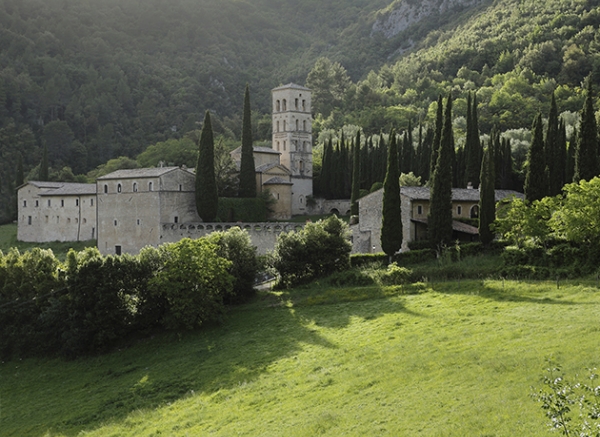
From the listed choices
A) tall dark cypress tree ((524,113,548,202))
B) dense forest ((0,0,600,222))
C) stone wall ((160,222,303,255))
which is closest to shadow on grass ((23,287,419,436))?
tall dark cypress tree ((524,113,548,202))

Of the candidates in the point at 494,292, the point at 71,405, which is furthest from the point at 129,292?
the point at 494,292

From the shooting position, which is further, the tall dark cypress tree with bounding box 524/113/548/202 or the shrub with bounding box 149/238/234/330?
the tall dark cypress tree with bounding box 524/113/548/202

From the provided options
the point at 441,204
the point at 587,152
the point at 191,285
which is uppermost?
the point at 587,152

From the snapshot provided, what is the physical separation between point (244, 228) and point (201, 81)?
337ft

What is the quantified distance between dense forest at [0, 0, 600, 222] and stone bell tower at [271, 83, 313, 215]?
59.5 feet

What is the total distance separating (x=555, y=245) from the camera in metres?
36.7

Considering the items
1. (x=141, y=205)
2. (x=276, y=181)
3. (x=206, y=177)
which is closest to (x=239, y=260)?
(x=206, y=177)

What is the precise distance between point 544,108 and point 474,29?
63430 millimetres

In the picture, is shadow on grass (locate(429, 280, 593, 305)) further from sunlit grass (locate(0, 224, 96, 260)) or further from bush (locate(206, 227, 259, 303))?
sunlit grass (locate(0, 224, 96, 260))

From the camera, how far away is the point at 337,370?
25.4 metres

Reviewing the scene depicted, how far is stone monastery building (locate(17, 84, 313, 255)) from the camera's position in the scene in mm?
62625

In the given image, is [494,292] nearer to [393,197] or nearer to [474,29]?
[393,197]

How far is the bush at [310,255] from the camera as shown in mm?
42125

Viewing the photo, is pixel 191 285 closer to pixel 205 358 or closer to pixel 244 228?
pixel 205 358
